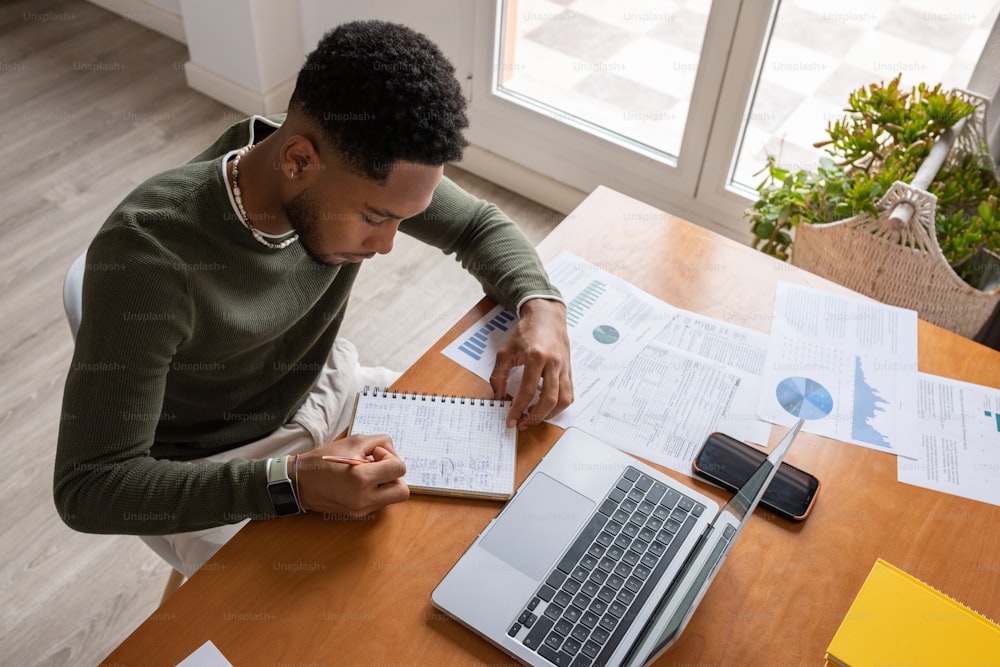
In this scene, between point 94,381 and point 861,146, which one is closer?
point 94,381

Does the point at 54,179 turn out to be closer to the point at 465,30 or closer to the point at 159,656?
the point at 465,30

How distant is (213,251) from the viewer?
112 centimetres

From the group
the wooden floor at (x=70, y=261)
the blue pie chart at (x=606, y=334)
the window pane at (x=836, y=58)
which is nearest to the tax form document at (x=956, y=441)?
the blue pie chart at (x=606, y=334)

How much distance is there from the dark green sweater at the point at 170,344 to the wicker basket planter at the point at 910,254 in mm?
811

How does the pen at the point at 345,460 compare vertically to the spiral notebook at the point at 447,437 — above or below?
above

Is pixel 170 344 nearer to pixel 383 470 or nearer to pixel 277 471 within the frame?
pixel 277 471

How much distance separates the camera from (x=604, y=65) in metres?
2.64

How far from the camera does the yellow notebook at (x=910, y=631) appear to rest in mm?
975

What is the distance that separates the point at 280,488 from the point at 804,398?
2.51 feet

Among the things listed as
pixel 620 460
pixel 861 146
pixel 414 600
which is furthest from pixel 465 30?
pixel 414 600

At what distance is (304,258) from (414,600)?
0.53 meters

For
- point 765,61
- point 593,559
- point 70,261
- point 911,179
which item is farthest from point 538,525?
point 70,261

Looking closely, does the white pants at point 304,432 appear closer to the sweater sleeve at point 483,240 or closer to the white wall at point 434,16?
the sweater sleeve at point 483,240

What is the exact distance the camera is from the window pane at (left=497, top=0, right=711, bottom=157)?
2502mm
